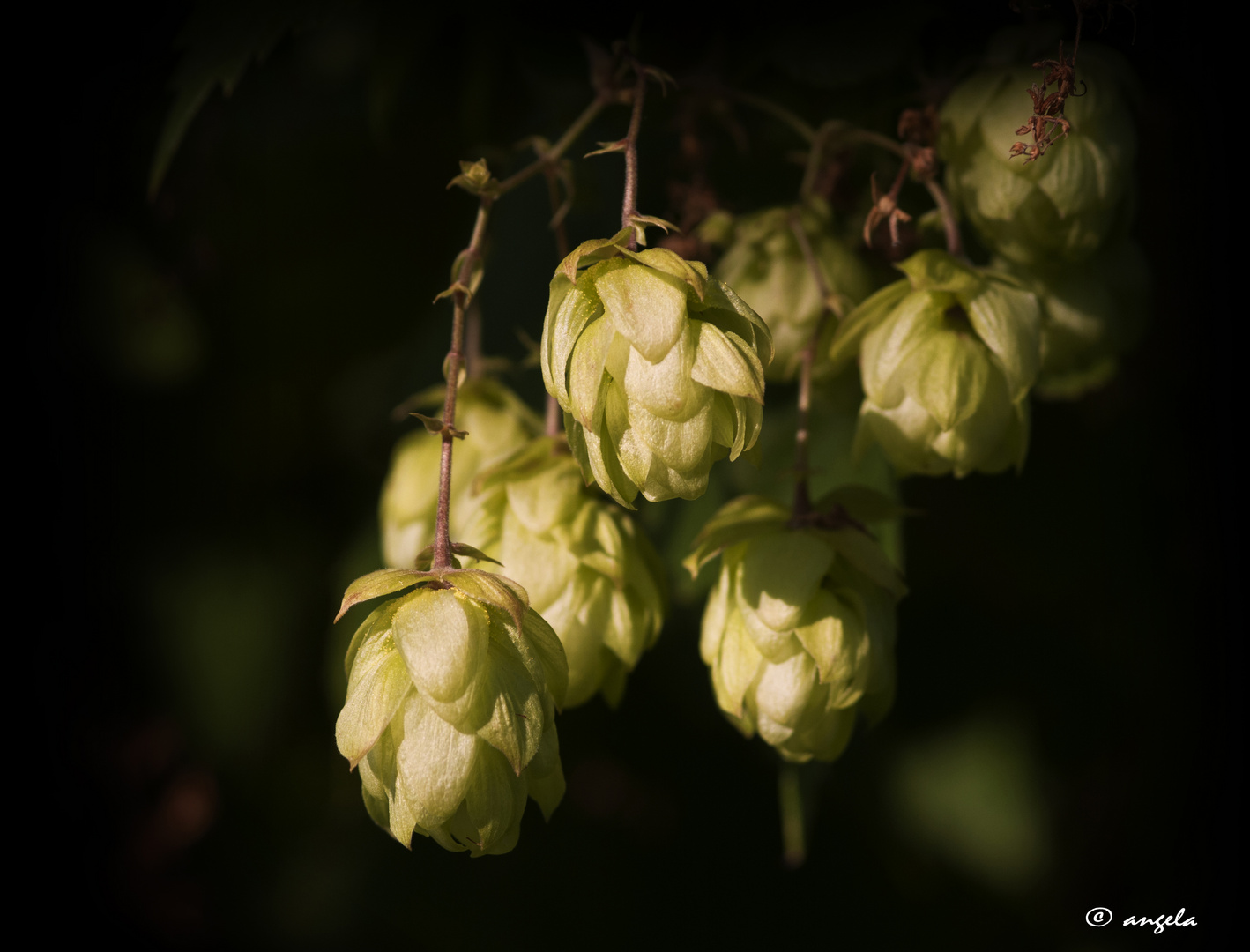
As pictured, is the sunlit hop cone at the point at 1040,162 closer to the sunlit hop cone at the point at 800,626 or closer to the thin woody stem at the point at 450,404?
the sunlit hop cone at the point at 800,626

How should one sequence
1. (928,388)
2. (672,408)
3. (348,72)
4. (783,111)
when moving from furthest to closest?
1. (348,72)
2. (783,111)
3. (928,388)
4. (672,408)

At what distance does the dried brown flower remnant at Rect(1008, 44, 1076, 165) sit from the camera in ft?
1.99

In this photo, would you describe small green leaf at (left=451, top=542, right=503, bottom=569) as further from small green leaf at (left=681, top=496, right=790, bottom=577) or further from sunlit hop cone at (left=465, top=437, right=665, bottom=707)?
small green leaf at (left=681, top=496, right=790, bottom=577)

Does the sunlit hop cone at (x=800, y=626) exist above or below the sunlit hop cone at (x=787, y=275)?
below

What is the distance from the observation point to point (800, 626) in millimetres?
627

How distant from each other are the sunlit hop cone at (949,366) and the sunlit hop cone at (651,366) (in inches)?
6.3

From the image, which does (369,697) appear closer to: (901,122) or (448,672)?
(448,672)

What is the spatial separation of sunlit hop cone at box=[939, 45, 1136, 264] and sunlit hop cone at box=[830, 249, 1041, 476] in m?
0.06

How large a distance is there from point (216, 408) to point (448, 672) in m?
0.89

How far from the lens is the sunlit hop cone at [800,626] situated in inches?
24.6

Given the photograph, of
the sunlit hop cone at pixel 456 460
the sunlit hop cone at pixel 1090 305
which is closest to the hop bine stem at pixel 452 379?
the sunlit hop cone at pixel 456 460

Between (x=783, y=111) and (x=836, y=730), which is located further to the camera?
(x=783, y=111)

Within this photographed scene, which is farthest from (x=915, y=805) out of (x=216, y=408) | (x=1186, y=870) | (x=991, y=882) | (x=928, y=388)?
(x=216, y=408)

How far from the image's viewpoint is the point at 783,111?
0.80 meters
